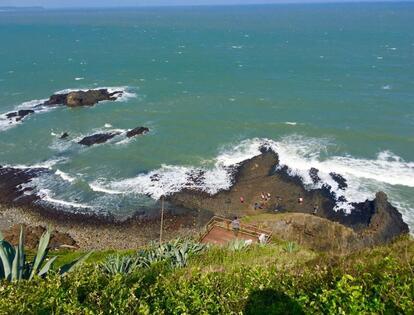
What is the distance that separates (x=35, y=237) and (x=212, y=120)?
29087 mm

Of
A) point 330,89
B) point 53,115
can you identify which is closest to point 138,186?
point 53,115

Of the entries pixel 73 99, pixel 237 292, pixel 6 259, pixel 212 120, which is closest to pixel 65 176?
pixel 212 120

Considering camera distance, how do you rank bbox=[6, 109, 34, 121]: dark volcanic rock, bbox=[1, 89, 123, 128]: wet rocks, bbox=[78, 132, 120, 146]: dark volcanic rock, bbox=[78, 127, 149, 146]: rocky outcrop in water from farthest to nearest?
bbox=[1, 89, 123, 128]: wet rocks → bbox=[6, 109, 34, 121]: dark volcanic rock → bbox=[78, 127, 149, 146]: rocky outcrop in water → bbox=[78, 132, 120, 146]: dark volcanic rock

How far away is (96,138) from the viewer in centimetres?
4844

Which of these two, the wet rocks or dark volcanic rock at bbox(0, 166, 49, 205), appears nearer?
dark volcanic rock at bbox(0, 166, 49, 205)

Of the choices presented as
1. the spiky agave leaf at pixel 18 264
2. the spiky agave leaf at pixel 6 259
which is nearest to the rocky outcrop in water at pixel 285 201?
the spiky agave leaf at pixel 6 259

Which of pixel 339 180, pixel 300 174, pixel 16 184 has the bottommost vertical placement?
pixel 16 184

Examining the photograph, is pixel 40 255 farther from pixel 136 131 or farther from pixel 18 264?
pixel 136 131

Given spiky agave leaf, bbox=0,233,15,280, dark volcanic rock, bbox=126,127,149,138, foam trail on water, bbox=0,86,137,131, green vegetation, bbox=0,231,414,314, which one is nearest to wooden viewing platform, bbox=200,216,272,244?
Result: spiky agave leaf, bbox=0,233,15,280

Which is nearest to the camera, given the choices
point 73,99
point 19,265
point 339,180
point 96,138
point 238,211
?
point 19,265

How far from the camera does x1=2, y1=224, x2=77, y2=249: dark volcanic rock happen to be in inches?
1144

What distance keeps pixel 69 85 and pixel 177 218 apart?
48309mm

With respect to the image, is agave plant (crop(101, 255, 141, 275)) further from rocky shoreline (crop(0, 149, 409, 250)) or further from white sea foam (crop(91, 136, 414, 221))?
white sea foam (crop(91, 136, 414, 221))

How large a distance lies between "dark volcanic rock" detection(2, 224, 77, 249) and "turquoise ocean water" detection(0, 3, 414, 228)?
14.6 feet
